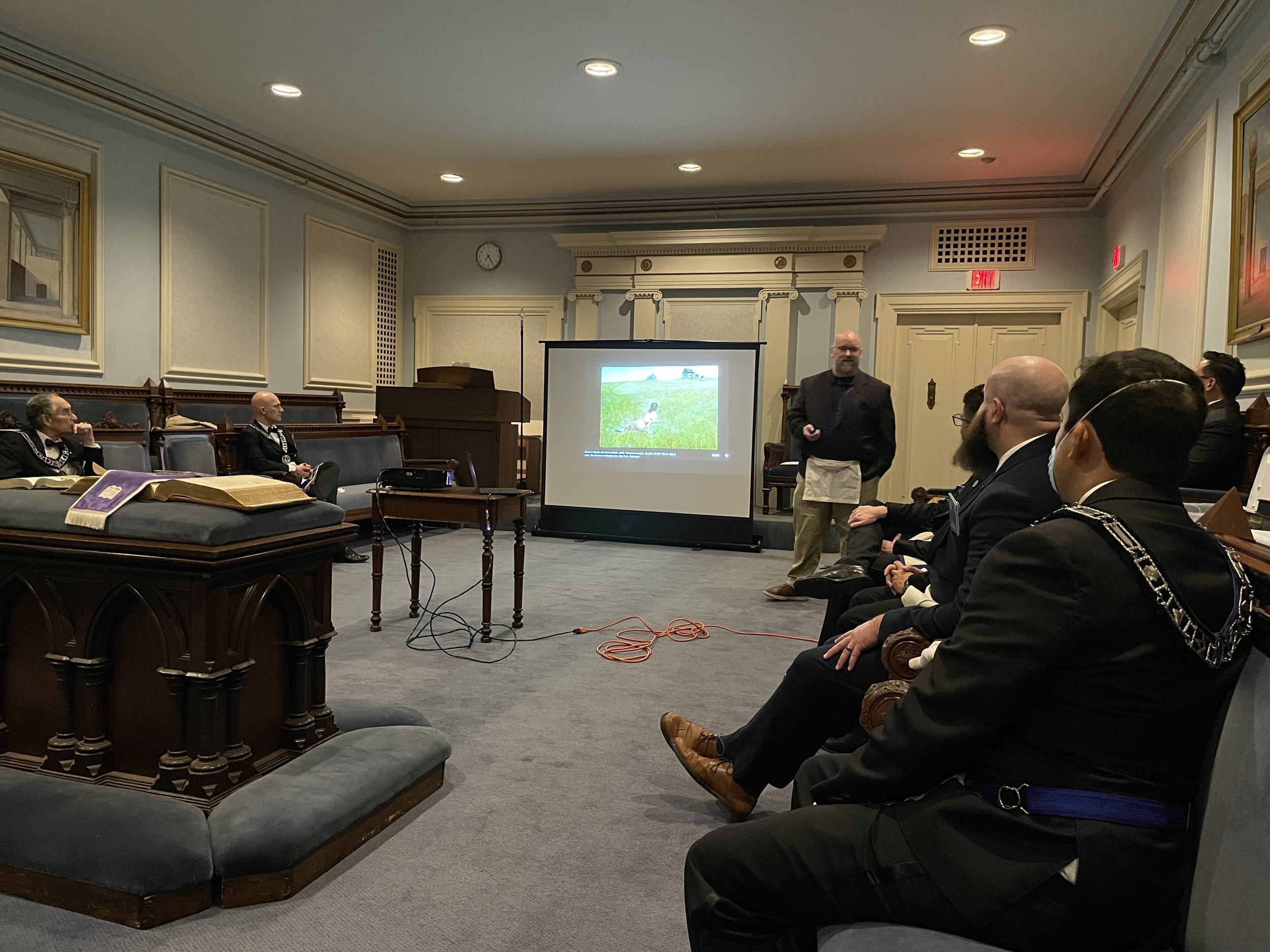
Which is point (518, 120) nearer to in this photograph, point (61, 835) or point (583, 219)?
point (583, 219)

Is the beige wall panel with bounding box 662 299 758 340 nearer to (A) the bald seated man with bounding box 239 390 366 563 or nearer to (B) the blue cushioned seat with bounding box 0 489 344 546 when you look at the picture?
(A) the bald seated man with bounding box 239 390 366 563

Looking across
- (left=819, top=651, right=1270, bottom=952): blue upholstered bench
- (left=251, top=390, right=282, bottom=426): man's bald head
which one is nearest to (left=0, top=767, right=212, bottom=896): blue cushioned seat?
(left=819, top=651, right=1270, bottom=952): blue upholstered bench

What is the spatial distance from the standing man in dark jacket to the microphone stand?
3097mm

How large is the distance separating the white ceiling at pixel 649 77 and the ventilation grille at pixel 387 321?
4.84ft

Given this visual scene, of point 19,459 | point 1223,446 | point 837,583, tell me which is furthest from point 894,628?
point 19,459

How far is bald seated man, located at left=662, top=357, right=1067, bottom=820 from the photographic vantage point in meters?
2.02

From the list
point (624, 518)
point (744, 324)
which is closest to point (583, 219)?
point (744, 324)

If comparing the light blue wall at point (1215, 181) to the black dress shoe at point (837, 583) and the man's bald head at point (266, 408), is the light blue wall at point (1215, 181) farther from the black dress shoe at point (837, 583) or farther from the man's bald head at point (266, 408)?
the man's bald head at point (266, 408)

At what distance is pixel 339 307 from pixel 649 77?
4.10 meters

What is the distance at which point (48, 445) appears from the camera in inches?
169

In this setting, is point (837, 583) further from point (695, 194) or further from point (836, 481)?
point (695, 194)

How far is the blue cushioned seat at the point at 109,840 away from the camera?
178 centimetres

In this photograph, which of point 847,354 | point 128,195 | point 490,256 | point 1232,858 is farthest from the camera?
point 490,256

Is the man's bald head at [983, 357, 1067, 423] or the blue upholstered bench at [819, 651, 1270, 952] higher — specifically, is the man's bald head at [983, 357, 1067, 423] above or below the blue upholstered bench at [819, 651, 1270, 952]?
above
